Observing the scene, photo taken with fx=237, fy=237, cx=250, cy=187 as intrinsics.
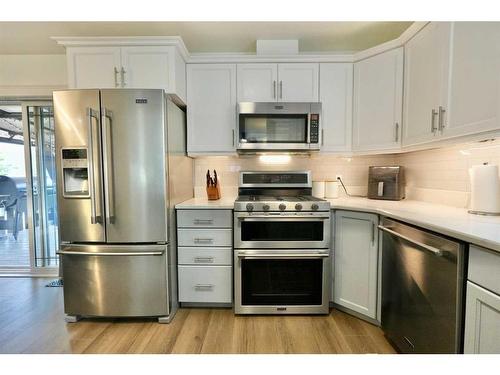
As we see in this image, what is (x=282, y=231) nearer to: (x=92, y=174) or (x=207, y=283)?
(x=207, y=283)

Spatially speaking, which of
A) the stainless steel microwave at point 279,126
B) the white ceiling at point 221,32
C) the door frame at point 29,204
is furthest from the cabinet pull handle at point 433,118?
the door frame at point 29,204

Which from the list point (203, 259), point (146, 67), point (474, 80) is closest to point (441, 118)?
point (474, 80)

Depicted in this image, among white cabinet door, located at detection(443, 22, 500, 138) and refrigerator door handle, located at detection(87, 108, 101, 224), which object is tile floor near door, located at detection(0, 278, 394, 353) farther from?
white cabinet door, located at detection(443, 22, 500, 138)

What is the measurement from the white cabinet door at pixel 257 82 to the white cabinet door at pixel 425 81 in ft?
3.59

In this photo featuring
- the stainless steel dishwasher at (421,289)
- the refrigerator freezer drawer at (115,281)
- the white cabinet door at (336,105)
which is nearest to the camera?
the stainless steel dishwasher at (421,289)

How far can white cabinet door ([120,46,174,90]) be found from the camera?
77.3 inches

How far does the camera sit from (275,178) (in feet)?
8.00

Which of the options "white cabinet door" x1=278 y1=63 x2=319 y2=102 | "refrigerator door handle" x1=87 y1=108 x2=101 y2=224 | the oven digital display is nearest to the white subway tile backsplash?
the oven digital display

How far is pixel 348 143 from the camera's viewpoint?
2312 mm

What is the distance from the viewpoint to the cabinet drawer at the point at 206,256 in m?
2.01

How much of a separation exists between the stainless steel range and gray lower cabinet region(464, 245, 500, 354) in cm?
98

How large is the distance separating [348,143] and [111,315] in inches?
99.9

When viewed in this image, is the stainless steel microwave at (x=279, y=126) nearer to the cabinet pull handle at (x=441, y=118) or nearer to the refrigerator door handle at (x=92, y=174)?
the cabinet pull handle at (x=441, y=118)
